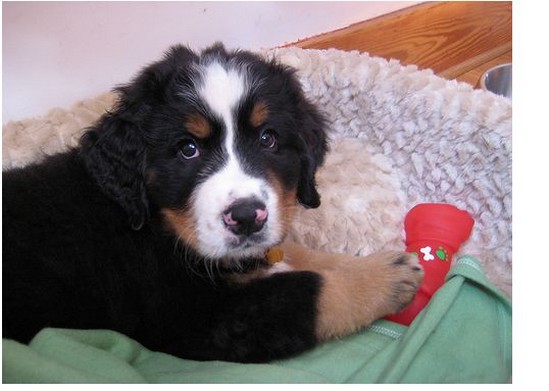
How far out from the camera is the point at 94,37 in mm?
2779

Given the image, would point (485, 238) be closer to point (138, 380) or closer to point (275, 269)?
point (275, 269)

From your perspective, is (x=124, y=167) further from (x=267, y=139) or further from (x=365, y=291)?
(x=365, y=291)

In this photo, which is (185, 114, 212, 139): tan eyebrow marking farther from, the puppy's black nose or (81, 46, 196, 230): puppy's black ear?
the puppy's black nose

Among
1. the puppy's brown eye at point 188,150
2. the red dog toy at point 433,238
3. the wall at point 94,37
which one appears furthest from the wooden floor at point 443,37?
the puppy's brown eye at point 188,150

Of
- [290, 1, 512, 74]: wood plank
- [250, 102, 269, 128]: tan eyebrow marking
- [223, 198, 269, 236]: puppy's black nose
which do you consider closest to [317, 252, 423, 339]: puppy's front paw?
[223, 198, 269, 236]: puppy's black nose

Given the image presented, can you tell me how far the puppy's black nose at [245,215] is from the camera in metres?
1.52

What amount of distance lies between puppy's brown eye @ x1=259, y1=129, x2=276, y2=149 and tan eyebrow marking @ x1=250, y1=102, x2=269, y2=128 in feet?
0.15

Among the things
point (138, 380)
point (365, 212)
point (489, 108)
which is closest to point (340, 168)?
point (365, 212)

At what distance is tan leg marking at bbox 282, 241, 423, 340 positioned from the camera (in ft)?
5.72

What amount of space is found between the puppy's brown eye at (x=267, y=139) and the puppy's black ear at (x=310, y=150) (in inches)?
4.9

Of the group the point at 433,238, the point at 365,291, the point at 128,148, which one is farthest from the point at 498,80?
the point at 128,148

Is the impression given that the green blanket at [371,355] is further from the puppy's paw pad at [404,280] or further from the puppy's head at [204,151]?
the puppy's head at [204,151]

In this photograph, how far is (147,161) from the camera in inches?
68.1

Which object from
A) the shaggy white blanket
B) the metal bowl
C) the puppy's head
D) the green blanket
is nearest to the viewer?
the green blanket
